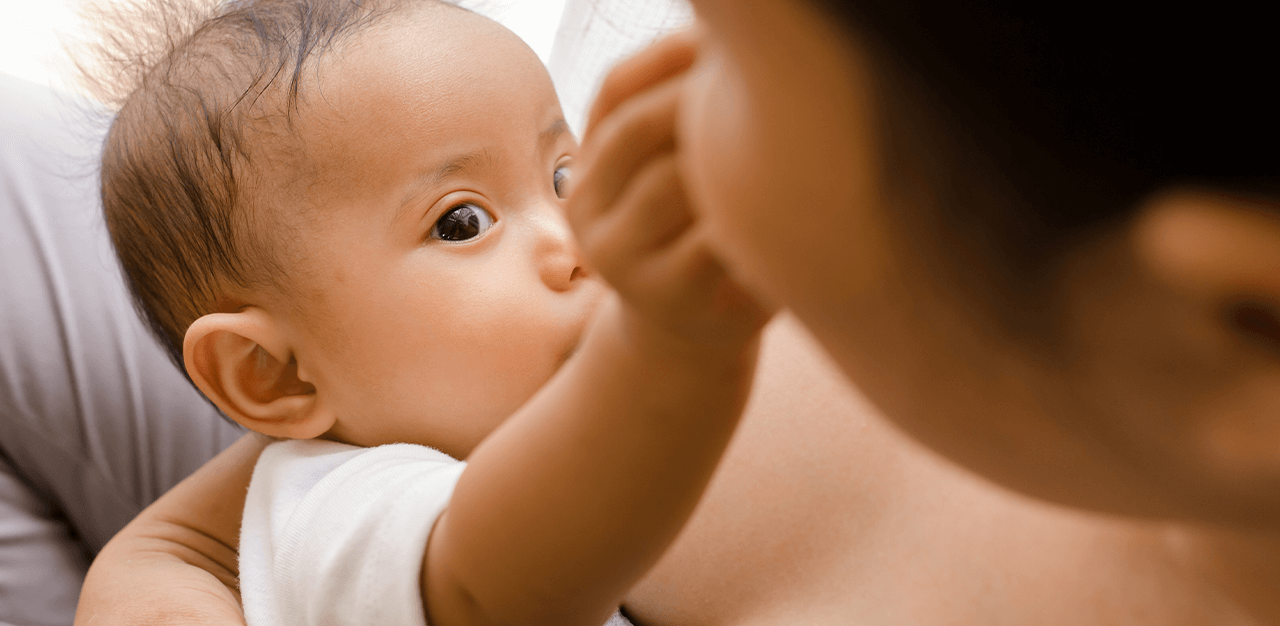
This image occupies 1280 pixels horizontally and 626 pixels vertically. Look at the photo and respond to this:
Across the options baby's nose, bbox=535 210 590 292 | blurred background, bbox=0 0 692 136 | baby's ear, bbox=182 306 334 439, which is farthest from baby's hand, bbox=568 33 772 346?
blurred background, bbox=0 0 692 136

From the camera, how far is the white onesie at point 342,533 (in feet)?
1.61

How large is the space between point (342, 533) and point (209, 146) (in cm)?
37

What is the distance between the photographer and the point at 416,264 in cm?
67

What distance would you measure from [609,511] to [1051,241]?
278 mm

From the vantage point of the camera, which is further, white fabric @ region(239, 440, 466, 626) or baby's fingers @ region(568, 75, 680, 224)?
white fabric @ region(239, 440, 466, 626)

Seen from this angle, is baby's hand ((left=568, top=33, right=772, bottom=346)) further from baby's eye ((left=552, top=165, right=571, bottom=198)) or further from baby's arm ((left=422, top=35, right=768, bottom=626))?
baby's eye ((left=552, top=165, right=571, bottom=198))

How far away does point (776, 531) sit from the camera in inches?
23.6

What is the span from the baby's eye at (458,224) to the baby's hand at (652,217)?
351 mm

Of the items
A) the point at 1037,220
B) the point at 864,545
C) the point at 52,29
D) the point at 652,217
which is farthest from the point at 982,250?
the point at 52,29

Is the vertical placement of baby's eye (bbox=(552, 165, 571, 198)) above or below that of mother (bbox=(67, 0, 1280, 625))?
below

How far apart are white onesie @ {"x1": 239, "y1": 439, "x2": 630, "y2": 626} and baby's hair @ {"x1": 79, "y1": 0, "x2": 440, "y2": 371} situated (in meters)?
0.17

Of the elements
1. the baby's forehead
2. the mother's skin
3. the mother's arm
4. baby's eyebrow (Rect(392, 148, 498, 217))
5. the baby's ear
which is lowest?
the mother's arm

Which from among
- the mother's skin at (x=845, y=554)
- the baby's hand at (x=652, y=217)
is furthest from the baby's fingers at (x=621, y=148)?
the mother's skin at (x=845, y=554)

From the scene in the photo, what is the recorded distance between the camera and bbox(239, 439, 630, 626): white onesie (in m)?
0.49
